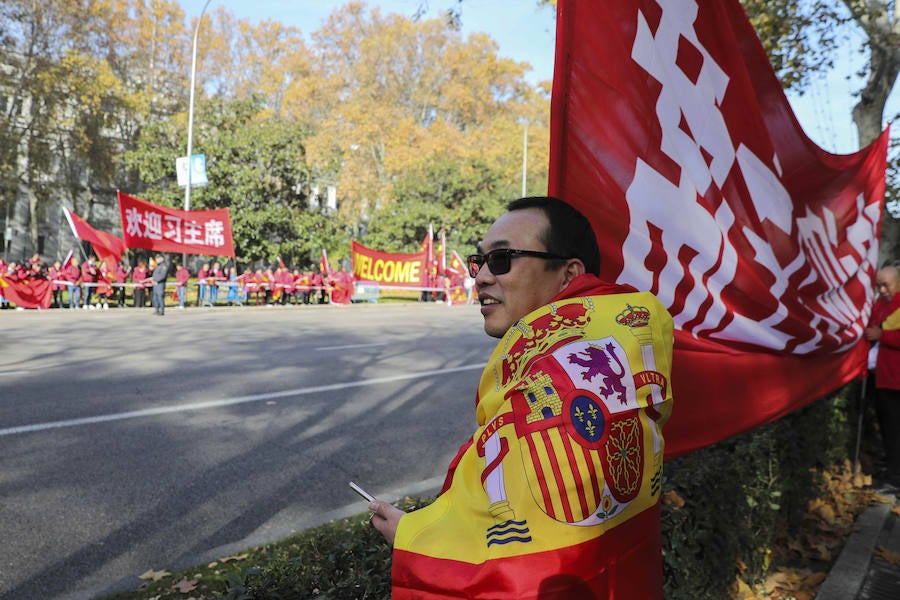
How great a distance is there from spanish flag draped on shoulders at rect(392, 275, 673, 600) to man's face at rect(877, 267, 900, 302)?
521 centimetres

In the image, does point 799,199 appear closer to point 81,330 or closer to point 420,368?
point 420,368

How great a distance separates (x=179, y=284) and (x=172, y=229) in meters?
2.34

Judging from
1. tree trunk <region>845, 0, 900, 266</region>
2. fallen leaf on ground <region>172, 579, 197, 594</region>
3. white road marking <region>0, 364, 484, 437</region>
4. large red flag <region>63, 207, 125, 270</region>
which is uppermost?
tree trunk <region>845, 0, 900, 266</region>

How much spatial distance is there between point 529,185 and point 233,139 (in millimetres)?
23980

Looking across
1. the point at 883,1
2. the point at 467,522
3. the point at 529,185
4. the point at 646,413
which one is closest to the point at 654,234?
the point at 646,413

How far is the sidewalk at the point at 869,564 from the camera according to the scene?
3.76 metres

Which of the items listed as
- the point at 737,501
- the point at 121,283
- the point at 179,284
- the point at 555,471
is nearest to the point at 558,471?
the point at 555,471

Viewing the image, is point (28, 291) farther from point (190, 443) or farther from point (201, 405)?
point (190, 443)

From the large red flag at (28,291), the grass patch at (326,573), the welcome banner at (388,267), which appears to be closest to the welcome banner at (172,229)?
the large red flag at (28,291)

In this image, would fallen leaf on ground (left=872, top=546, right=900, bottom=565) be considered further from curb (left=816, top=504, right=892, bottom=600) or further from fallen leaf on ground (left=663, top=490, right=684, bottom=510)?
fallen leaf on ground (left=663, top=490, right=684, bottom=510)

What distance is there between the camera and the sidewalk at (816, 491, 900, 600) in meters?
3.76

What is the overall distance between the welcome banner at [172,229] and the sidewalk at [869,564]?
1790 centimetres

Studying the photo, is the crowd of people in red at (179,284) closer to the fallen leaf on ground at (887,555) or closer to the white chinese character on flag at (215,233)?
the white chinese character on flag at (215,233)

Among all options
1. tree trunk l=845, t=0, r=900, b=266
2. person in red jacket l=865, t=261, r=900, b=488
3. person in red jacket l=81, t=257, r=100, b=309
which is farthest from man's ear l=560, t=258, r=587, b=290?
person in red jacket l=81, t=257, r=100, b=309
